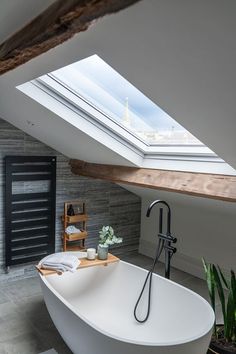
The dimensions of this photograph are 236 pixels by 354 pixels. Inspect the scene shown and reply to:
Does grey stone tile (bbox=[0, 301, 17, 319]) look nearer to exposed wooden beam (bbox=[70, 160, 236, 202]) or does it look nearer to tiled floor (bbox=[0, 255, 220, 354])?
tiled floor (bbox=[0, 255, 220, 354])

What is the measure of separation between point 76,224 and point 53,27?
11.1ft

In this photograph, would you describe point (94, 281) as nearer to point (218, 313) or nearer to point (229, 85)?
point (218, 313)

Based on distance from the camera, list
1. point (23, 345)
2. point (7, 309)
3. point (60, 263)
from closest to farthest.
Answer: point (23, 345), point (60, 263), point (7, 309)

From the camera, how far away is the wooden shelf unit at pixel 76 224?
13.9 feet

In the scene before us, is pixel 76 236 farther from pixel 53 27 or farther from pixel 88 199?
pixel 53 27

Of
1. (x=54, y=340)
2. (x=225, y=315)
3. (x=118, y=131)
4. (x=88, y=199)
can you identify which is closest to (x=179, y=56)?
(x=118, y=131)

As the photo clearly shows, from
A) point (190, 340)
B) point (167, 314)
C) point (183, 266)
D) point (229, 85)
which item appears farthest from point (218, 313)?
point (229, 85)

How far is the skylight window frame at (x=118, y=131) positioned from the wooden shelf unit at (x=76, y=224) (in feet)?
4.71

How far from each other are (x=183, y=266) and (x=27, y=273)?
6.79ft

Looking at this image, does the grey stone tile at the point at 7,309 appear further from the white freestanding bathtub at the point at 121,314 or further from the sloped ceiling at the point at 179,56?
the sloped ceiling at the point at 179,56

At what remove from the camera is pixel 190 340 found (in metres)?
1.93

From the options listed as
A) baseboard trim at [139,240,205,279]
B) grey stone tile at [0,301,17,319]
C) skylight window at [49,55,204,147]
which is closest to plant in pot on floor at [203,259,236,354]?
skylight window at [49,55,204,147]

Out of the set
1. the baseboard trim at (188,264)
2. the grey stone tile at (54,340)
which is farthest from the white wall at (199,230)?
the grey stone tile at (54,340)

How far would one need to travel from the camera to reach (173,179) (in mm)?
2959
